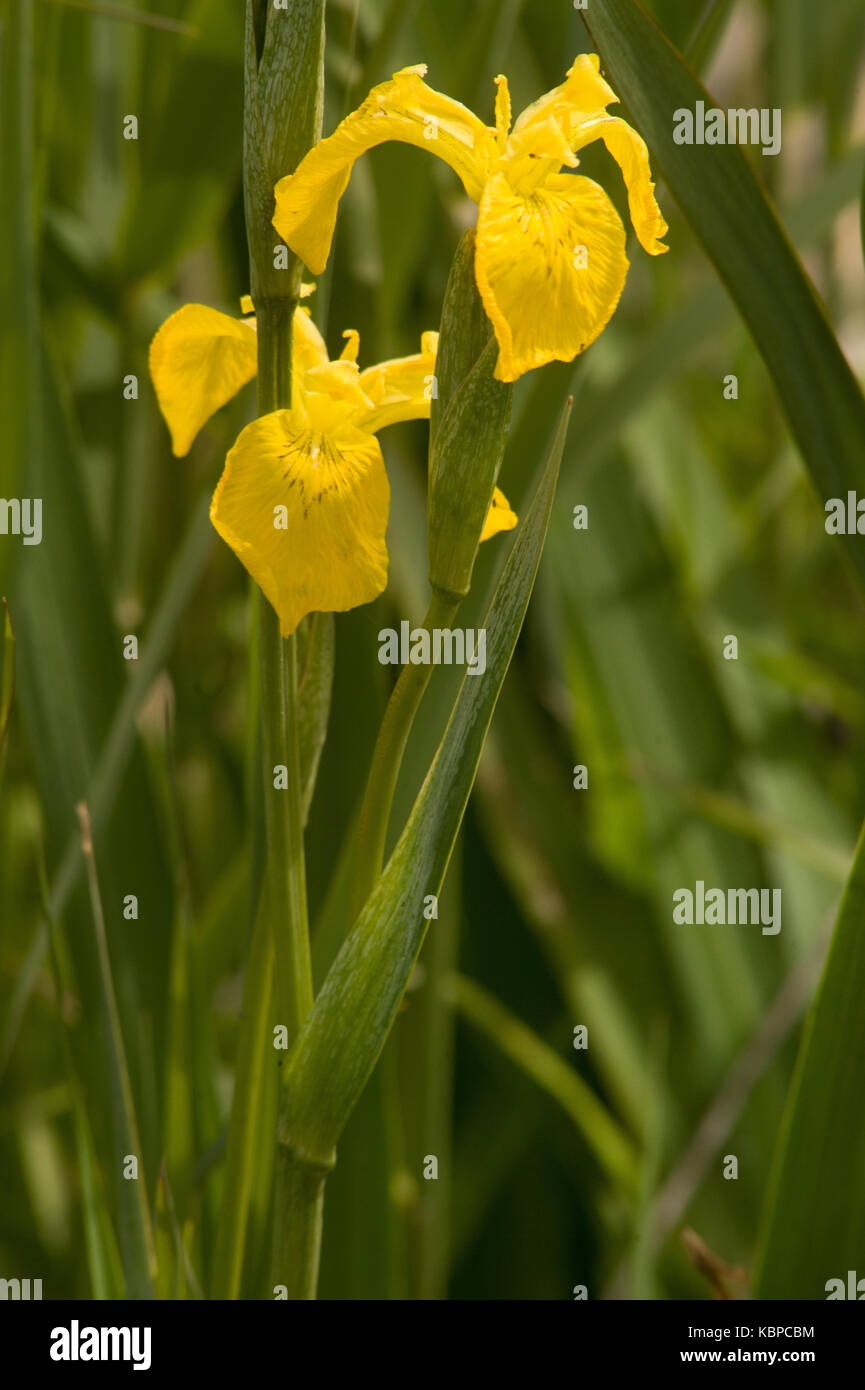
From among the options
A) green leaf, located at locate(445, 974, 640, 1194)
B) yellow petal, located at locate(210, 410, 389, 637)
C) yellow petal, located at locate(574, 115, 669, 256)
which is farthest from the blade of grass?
green leaf, located at locate(445, 974, 640, 1194)

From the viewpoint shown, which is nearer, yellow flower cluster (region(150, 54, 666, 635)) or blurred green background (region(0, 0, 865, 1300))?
yellow flower cluster (region(150, 54, 666, 635))

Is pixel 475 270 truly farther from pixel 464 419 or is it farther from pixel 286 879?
pixel 286 879

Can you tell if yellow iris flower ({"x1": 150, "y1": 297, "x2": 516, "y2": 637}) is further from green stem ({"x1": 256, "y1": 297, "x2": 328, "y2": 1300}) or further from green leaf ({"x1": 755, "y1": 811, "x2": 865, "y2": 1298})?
green leaf ({"x1": 755, "y1": 811, "x2": 865, "y2": 1298})

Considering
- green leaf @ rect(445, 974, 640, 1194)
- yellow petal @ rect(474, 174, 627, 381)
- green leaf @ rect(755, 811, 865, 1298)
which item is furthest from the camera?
green leaf @ rect(445, 974, 640, 1194)

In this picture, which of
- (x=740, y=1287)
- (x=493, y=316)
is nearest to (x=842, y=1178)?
(x=740, y=1287)

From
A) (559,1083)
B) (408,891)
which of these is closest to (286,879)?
(408,891)

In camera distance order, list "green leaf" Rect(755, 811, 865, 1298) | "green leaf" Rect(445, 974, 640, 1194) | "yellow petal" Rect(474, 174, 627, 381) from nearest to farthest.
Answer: "yellow petal" Rect(474, 174, 627, 381) → "green leaf" Rect(755, 811, 865, 1298) → "green leaf" Rect(445, 974, 640, 1194)
